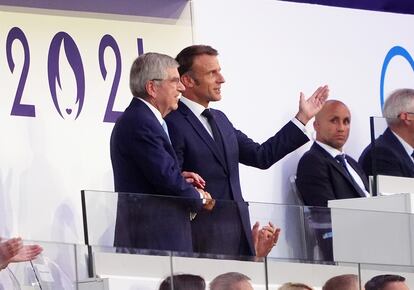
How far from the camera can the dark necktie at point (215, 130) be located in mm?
9008

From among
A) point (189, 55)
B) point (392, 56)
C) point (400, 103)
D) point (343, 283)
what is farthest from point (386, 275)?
point (392, 56)

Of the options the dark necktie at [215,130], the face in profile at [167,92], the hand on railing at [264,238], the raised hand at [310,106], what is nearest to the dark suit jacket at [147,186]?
the face in profile at [167,92]

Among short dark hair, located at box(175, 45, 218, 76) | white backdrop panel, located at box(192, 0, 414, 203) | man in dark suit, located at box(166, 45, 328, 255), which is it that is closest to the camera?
man in dark suit, located at box(166, 45, 328, 255)

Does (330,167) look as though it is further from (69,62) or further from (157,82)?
(157,82)

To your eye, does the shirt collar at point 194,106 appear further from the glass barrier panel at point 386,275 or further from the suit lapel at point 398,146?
the glass barrier panel at point 386,275

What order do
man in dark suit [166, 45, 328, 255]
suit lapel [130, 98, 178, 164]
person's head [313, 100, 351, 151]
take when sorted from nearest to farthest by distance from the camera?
1. suit lapel [130, 98, 178, 164]
2. man in dark suit [166, 45, 328, 255]
3. person's head [313, 100, 351, 151]

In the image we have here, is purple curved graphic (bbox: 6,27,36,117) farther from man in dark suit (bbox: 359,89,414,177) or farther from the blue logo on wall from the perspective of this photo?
the blue logo on wall

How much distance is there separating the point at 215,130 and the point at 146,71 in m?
0.65

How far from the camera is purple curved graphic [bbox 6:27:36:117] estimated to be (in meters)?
9.80

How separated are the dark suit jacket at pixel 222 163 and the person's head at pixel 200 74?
118 millimetres

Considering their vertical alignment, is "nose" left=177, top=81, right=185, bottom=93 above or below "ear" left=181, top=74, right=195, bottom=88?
below

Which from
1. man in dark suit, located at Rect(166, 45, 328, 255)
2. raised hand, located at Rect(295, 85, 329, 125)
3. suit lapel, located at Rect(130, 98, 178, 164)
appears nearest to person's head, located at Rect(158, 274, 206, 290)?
suit lapel, located at Rect(130, 98, 178, 164)

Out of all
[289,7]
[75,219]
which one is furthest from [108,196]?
[289,7]

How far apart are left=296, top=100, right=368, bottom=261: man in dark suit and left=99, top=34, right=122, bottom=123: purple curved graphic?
131cm
